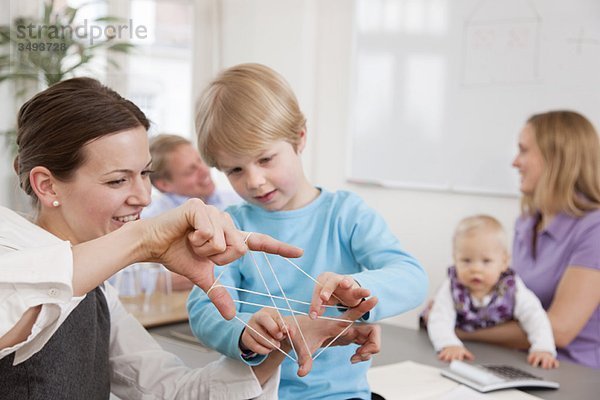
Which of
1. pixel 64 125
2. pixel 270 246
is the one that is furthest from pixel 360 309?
pixel 64 125

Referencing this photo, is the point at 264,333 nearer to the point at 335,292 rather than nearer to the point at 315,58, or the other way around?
the point at 335,292

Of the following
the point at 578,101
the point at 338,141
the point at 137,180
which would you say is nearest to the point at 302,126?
the point at 137,180

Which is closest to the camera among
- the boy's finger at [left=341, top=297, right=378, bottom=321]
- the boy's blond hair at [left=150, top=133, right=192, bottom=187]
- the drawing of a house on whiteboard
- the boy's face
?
the boy's finger at [left=341, top=297, right=378, bottom=321]

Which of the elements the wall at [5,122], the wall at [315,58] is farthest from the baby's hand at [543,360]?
the wall at [5,122]

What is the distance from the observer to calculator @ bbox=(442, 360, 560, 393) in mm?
1529

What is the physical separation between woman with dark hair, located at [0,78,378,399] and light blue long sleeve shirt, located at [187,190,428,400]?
9 centimetres

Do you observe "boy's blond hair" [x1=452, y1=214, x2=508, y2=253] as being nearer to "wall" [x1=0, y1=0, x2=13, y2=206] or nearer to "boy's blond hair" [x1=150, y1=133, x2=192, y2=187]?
"boy's blond hair" [x1=150, y1=133, x2=192, y2=187]

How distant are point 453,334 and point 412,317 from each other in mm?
2044

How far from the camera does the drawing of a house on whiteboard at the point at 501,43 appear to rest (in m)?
3.29

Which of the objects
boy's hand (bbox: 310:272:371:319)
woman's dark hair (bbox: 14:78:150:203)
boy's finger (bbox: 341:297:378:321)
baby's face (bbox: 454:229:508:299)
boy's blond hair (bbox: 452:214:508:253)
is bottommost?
baby's face (bbox: 454:229:508:299)

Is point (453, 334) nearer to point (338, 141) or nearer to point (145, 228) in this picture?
point (145, 228)

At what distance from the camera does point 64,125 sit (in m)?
1.14

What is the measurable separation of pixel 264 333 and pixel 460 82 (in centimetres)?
273

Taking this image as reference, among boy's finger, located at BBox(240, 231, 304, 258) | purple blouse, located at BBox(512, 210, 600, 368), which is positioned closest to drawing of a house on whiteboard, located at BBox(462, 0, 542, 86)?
purple blouse, located at BBox(512, 210, 600, 368)
